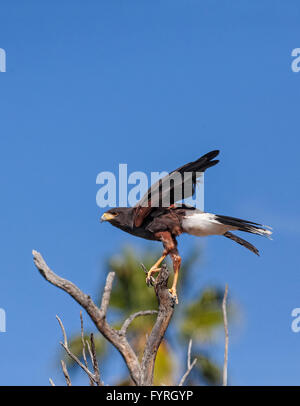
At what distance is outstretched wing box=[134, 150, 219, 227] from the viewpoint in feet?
22.3

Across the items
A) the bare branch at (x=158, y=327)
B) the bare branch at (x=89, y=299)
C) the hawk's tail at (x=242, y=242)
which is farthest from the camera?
the hawk's tail at (x=242, y=242)

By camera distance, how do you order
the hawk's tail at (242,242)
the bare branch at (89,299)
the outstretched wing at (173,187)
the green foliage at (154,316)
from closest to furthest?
the bare branch at (89,299) < the outstretched wing at (173,187) < the hawk's tail at (242,242) < the green foliage at (154,316)

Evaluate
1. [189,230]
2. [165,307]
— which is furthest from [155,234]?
[165,307]

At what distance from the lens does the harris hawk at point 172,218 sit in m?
6.86

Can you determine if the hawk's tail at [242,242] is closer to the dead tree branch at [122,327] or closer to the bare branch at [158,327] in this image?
the bare branch at [158,327]

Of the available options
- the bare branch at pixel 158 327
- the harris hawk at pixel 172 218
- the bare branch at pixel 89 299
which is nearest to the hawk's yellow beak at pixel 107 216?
the harris hawk at pixel 172 218

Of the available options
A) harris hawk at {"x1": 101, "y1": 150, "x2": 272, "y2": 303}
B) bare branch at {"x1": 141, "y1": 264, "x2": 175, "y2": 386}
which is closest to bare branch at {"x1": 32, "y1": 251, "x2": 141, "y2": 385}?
bare branch at {"x1": 141, "y1": 264, "x2": 175, "y2": 386}

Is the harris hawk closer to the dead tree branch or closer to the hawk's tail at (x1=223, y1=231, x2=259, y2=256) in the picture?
the hawk's tail at (x1=223, y1=231, x2=259, y2=256)

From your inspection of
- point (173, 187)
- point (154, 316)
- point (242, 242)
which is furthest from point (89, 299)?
point (154, 316)

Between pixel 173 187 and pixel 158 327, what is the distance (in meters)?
1.74

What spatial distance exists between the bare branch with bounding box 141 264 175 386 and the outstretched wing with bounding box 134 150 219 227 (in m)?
0.89
